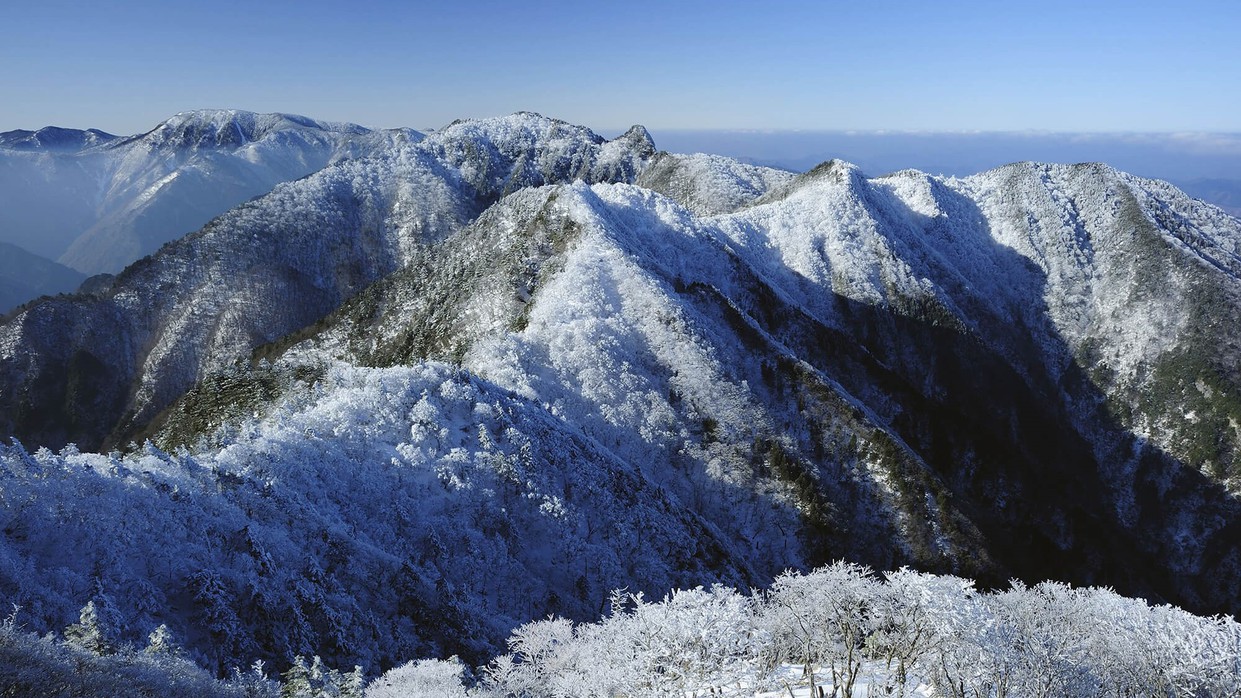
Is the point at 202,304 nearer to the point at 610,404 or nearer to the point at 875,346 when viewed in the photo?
the point at 610,404

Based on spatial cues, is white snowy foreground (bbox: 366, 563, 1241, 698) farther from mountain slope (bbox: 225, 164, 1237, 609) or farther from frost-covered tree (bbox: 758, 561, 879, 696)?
mountain slope (bbox: 225, 164, 1237, 609)

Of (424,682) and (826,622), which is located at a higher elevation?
(826,622)

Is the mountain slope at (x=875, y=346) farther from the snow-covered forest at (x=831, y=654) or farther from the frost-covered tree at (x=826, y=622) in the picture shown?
the snow-covered forest at (x=831, y=654)

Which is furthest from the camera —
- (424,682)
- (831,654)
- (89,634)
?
(831,654)

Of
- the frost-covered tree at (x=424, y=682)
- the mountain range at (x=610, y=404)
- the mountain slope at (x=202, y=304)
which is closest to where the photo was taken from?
the frost-covered tree at (x=424, y=682)

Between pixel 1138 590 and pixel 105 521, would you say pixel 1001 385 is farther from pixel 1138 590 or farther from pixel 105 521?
pixel 105 521

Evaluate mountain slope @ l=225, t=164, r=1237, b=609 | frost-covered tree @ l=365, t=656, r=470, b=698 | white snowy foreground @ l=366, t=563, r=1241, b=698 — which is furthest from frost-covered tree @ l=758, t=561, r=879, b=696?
mountain slope @ l=225, t=164, r=1237, b=609

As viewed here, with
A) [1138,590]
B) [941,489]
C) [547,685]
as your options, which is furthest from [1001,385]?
[547,685]

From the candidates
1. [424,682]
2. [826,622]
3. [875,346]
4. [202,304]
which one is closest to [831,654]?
[826,622]

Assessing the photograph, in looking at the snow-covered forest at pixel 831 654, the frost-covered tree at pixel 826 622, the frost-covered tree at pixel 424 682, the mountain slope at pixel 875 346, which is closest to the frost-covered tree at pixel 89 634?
the snow-covered forest at pixel 831 654
